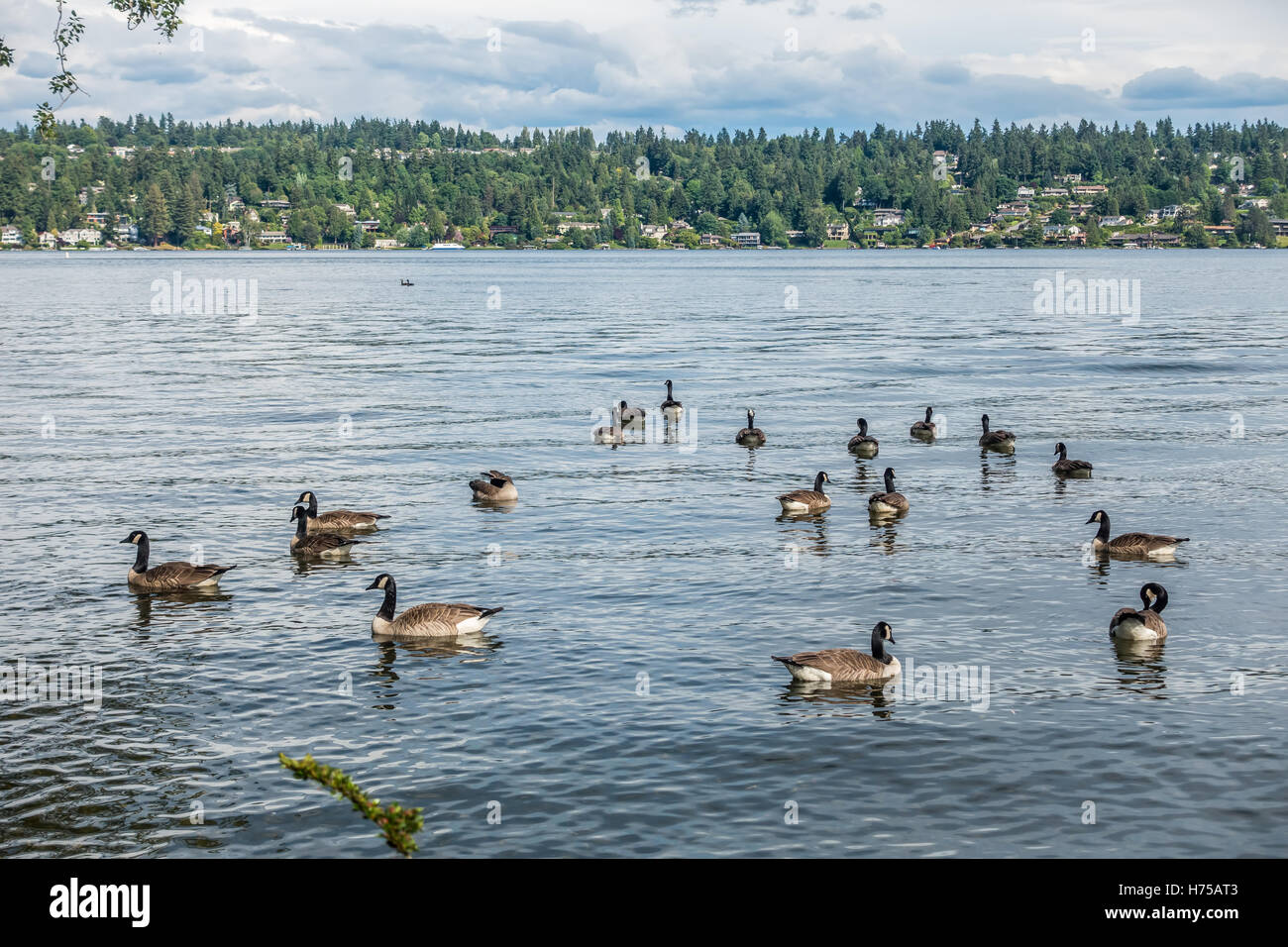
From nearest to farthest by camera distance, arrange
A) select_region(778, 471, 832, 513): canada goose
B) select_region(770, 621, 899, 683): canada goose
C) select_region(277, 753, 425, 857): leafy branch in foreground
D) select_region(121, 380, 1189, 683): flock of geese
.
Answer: select_region(277, 753, 425, 857): leafy branch in foreground
select_region(770, 621, 899, 683): canada goose
select_region(121, 380, 1189, 683): flock of geese
select_region(778, 471, 832, 513): canada goose

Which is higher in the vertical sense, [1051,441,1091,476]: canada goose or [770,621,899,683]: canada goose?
[1051,441,1091,476]: canada goose

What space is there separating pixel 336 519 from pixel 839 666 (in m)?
16.2

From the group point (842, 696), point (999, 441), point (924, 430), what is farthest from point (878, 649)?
point (924, 430)

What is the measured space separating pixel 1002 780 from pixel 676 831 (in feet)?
15.9

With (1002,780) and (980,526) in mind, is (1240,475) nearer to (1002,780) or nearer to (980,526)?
(980,526)

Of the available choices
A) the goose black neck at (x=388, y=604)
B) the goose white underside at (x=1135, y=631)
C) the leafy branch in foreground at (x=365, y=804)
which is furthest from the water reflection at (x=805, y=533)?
the leafy branch in foreground at (x=365, y=804)

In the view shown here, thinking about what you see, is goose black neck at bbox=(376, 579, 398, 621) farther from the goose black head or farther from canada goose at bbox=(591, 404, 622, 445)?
canada goose at bbox=(591, 404, 622, 445)

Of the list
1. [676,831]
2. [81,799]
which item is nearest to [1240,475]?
[676,831]

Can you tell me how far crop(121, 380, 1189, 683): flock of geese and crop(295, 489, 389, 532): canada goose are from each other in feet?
0.08

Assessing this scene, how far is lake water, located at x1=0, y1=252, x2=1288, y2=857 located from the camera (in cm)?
1664

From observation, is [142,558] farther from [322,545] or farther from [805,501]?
[805,501]

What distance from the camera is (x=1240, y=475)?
41.8m

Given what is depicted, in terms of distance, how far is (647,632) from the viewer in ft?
80.5

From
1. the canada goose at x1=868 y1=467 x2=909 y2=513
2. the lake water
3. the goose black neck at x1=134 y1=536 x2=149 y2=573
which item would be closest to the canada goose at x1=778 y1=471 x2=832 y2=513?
the lake water
